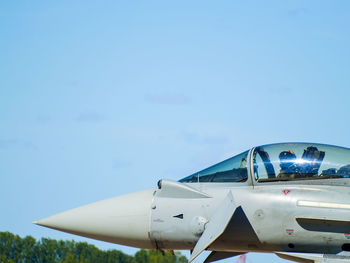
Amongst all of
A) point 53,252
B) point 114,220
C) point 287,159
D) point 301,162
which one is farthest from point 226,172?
point 53,252

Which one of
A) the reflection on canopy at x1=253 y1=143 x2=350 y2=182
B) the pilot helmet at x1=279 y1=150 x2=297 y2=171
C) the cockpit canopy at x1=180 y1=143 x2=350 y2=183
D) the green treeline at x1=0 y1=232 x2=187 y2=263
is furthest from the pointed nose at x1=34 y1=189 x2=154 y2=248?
the green treeline at x1=0 y1=232 x2=187 y2=263

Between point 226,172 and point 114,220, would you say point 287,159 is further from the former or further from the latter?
point 114,220

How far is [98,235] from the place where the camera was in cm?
1534

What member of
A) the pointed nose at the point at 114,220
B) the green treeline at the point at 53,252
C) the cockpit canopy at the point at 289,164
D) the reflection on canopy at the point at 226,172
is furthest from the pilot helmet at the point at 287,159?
the green treeline at the point at 53,252

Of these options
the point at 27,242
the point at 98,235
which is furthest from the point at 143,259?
the point at 98,235

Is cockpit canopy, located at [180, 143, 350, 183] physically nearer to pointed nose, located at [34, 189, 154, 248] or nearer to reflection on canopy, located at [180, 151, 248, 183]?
reflection on canopy, located at [180, 151, 248, 183]

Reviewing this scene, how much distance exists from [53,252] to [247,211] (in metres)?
61.9

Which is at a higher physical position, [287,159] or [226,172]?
[287,159]

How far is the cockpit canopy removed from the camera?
14711mm

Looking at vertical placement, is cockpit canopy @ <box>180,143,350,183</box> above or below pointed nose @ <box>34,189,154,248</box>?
above

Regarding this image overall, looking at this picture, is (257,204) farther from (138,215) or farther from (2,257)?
(2,257)

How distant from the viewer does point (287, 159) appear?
14.9 meters

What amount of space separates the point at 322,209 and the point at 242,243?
167 cm

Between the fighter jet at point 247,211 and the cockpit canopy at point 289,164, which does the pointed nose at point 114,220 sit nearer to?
the fighter jet at point 247,211
